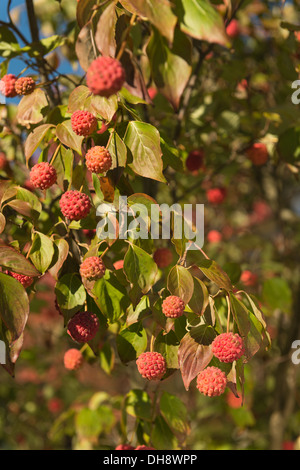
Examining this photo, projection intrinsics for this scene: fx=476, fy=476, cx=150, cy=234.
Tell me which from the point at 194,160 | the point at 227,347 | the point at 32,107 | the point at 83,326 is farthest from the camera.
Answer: the point at 194,160

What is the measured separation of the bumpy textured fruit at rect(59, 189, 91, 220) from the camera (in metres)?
0.81

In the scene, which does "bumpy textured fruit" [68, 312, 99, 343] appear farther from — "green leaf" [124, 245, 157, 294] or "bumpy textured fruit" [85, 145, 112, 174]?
"bumpy textured fruit" [85, 145, 112, 174]

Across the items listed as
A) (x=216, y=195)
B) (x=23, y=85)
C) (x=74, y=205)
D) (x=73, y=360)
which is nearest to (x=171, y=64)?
(x=74, y=205)

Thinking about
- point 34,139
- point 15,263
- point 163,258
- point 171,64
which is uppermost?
point 171,64

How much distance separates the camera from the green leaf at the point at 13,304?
29.5 inches

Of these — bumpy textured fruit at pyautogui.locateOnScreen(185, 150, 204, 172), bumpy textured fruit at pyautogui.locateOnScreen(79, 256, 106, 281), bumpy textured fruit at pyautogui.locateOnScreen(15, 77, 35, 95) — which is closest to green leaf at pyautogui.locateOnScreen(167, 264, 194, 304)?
bumpy textured fruit at pyautogui.locateOnScreen(79, 256, 106, 281)

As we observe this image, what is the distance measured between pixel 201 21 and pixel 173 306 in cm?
42

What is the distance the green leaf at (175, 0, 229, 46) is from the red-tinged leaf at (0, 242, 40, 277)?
425 mm

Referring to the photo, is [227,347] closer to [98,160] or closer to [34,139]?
[98,160]

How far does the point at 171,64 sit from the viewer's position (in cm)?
69

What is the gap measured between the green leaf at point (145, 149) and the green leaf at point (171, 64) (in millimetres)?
130

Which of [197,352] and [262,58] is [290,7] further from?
[197,352]

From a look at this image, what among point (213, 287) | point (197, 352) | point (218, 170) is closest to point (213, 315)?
point (197, 352)

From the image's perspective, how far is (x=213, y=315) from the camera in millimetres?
835
